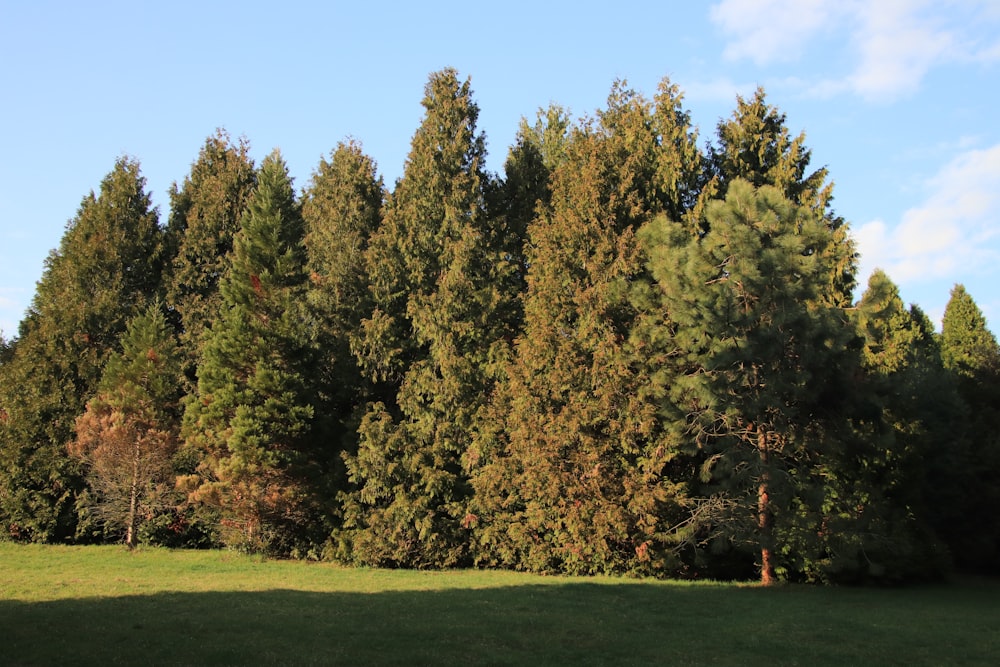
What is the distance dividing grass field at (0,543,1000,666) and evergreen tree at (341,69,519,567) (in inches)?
165

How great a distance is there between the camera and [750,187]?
19594mm

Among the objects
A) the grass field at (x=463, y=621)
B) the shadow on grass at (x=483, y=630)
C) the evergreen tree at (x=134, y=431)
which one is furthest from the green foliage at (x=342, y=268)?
the shadow on grass at (x=483, y=630)

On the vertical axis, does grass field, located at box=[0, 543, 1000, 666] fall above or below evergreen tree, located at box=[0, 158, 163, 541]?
below

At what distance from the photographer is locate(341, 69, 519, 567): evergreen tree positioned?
24.7 metres

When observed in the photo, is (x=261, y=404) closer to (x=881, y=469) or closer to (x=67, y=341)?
(x=67, y=341)

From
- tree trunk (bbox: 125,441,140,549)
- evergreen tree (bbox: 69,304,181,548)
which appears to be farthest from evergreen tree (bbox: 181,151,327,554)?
tree trunk (bbox: 125,441,140,549)

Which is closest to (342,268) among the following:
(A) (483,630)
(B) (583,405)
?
(B) (583,405)

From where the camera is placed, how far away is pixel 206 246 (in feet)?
104

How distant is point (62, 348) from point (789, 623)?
98.2ft

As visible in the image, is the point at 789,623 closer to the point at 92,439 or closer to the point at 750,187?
the point at 750,187

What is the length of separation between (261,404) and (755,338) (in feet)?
54.3

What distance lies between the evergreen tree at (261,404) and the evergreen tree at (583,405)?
21.9 feet

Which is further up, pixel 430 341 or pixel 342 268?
pixel 342 268

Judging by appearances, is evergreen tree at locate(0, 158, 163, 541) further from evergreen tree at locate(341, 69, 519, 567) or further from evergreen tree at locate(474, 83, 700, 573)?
evergreen tree at locate(474, 83, 700, 573)
